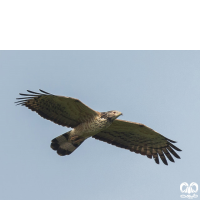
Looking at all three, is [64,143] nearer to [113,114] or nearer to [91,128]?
[91,128]

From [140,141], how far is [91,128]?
2326mm

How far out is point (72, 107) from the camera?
1162 centimetres

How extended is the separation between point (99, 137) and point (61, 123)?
5.06 ft

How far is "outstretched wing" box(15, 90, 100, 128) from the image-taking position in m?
11.5

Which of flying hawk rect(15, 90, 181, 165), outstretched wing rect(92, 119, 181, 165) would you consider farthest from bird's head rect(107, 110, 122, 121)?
outstretched wing rect(92, 119, 181, 165)

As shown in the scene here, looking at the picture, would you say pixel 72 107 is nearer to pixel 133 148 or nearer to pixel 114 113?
pixel 114 113

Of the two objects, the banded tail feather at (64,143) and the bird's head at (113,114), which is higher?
the bird's head at (113,114)

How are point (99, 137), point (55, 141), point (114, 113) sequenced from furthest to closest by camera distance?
point (99, 137) → point (55, 141) → point (114, 113)

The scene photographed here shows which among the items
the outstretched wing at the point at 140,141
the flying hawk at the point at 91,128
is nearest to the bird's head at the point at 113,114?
the flying hawk at the point at 91,128

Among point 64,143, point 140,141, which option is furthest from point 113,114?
point 140,141

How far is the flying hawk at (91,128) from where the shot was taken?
447 inches

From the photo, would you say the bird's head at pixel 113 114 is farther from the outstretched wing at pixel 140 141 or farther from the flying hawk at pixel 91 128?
the outstretched wing at pixel 140 141

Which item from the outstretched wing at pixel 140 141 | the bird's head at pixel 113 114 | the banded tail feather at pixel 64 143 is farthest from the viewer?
the outstretched wing at pixel 140 141
